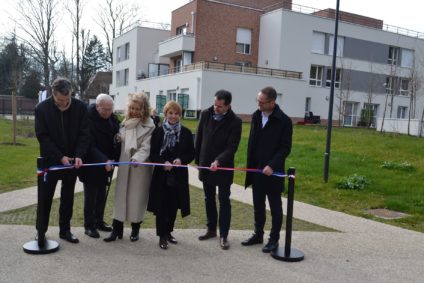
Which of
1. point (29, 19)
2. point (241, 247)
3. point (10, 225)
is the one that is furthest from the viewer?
point (29, 19)

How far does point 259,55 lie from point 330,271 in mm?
37469

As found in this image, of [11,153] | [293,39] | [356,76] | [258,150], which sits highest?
[293,39]

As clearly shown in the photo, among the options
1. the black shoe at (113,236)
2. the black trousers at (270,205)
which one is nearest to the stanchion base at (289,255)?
the black trousers at (270,205)

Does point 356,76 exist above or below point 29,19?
below

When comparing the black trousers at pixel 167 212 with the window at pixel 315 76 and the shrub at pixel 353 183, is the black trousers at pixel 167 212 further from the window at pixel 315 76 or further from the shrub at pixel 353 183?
the window at pixel 315 76

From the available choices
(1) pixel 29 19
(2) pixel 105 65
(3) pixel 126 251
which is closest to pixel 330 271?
(3) pixel 126 251

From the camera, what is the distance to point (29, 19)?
46125 millimetres

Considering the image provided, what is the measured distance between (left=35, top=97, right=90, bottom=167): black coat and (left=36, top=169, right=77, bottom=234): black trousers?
0.65ft

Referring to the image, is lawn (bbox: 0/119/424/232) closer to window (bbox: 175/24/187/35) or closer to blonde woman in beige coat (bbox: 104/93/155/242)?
blonde woman in beige coat (bbox: 104/93/155/242)

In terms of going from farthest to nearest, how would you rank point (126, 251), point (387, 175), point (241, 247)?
point (387, 175), point (241, 247), point (126, 251)

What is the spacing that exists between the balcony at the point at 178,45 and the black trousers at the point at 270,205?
1319 inches

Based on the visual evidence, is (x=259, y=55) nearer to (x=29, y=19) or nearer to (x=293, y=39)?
→ (x=293, y=39)

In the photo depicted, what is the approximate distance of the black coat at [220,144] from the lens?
5.77 m

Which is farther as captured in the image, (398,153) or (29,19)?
(29,19)
